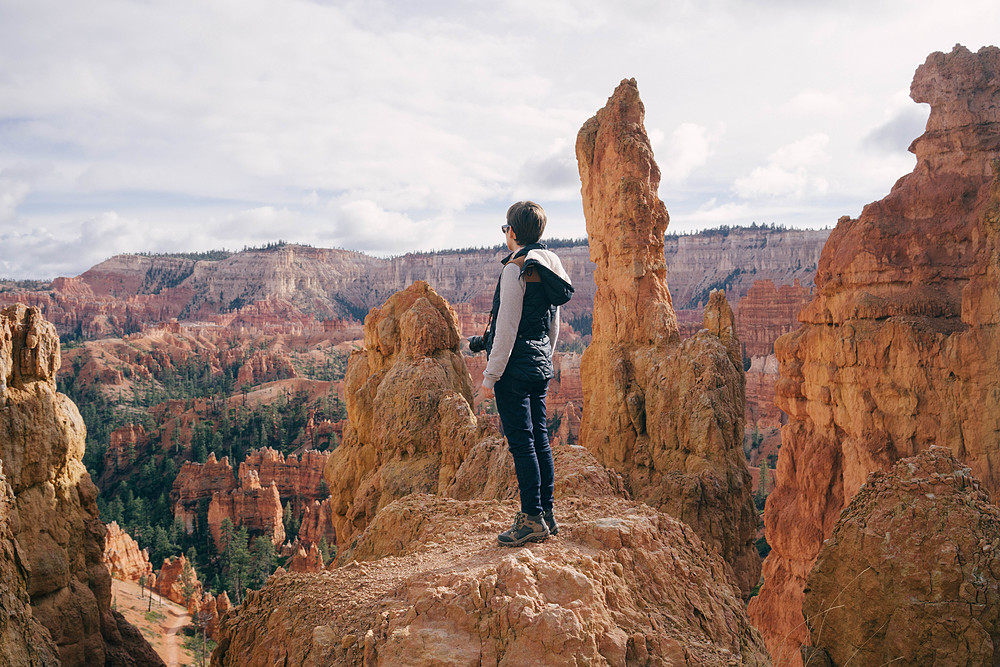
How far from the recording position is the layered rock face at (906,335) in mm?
10766

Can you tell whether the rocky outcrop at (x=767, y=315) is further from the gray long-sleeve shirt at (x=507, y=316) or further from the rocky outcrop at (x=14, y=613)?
the rocky outcrop at (x=14, y=613)

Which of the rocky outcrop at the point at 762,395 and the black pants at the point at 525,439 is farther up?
the black pants at the point at 525,439

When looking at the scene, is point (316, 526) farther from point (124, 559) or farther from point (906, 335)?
point (906, 335)

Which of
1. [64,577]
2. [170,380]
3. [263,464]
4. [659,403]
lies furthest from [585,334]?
[64,577]

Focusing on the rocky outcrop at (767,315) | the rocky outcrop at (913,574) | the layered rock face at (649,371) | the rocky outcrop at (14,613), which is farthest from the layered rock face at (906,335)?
the rocky outcrop at (767,315)

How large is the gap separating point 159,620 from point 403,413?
17.9m

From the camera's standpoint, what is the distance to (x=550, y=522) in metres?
3.76

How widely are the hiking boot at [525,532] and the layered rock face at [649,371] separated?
791 centimetres

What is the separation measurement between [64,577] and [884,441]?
40.8 feet

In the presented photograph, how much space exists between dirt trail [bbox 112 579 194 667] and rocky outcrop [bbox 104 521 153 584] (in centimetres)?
96

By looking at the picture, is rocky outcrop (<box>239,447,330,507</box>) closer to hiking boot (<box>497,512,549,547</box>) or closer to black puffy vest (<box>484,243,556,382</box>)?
hiking boot (<box>497,512,549,547</box>)

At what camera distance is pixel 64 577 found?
18.4 ft

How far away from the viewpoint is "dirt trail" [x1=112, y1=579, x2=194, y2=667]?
19141 millimetres

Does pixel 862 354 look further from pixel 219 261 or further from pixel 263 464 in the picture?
pixel 219 261
